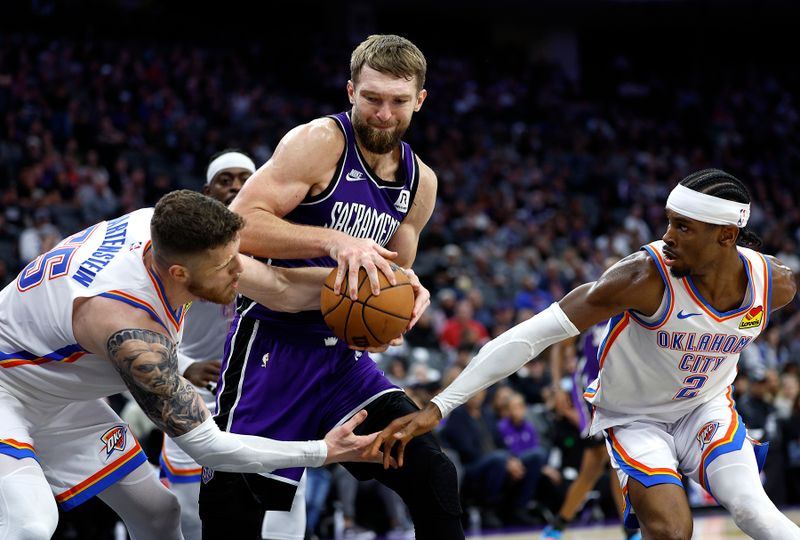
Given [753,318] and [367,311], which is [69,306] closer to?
[367,311]

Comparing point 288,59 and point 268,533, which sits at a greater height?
point 288,59

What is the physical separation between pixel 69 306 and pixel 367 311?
1.13m

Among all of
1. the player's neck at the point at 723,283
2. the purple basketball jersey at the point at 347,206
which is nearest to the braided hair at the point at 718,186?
the player's neck at the point at 723,283

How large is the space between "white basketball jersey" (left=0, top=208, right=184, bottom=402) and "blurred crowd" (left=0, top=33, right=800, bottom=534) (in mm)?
5118

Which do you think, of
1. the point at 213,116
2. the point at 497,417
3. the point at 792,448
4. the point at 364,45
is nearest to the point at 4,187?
the point at 213,116

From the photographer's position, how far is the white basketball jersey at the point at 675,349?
177 inches

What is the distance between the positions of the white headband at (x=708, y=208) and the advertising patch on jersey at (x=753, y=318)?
42 centimetres

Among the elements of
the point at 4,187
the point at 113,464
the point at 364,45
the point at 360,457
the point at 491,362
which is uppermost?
the point at 364,45

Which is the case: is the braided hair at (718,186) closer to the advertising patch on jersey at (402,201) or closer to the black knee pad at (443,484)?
the advertising patch on jersey at (402,201)

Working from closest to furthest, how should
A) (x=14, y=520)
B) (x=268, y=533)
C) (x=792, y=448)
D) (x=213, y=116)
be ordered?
1. (x=14, y=520)
2. (x=268, y=533)
3. (x=792, y=448)
4. (x=213, y=116)

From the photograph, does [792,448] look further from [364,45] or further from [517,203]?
[364,45]

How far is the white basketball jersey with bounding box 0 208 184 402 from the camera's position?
382cm

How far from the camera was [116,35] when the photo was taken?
18.3 m

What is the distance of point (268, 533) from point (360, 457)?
64.0 inches
